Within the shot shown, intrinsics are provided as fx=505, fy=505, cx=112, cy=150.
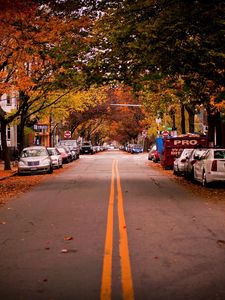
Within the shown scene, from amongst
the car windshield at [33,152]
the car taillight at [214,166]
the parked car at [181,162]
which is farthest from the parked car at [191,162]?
the car windshield at [33,152]

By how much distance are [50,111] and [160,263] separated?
97.3ft

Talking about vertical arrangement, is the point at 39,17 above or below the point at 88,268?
above

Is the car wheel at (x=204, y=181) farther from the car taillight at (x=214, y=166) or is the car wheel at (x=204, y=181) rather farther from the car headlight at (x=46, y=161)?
the car headlight at (x=46, y=161)

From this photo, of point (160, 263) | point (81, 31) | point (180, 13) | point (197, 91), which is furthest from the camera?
point (197, 91)

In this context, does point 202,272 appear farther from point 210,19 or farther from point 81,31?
point 81,31

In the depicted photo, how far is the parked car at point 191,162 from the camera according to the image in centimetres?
2117

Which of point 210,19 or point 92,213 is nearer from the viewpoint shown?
point 92,213

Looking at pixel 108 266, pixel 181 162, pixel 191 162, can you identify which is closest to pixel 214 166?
pixel 191 162

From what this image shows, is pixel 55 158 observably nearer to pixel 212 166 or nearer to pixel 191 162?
pixel 191 162

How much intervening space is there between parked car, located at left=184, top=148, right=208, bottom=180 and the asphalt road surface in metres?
7.03

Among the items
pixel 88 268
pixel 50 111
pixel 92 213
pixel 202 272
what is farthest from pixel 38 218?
pixel 50 111

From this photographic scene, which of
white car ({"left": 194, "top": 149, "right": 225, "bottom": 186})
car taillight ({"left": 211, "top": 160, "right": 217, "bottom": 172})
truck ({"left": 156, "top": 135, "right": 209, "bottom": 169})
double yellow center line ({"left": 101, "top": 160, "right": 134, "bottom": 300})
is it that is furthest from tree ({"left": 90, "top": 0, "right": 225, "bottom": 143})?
truck ({"left": 156, "top": 135, "right": 209, "bottom": 169})

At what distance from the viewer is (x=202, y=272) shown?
6.41m

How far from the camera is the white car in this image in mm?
18375
